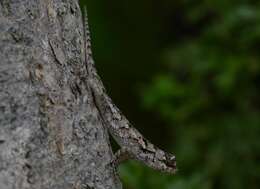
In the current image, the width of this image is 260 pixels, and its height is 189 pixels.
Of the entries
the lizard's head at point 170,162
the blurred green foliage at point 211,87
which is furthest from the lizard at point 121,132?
the blurred green foliage at point 211,87

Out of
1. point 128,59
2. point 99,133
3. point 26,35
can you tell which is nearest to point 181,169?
point 128,59

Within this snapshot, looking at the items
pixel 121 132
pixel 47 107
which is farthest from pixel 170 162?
pixel 47 107

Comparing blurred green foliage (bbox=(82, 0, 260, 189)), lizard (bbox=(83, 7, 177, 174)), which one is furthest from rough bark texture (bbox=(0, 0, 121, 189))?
blurred green foliage (bbox=(82, 0, 260, 189))

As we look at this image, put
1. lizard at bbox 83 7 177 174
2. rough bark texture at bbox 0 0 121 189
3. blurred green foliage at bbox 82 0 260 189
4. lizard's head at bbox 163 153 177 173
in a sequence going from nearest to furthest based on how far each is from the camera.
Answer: rough bark texture at bbox 0 0 121 189
lizard at bbox 83 7 177 174
lizard's head at bbox 163 153 177 173
blurred green foliage at bbox 82 0 260 189

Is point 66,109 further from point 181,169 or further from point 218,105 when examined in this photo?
point 218,105

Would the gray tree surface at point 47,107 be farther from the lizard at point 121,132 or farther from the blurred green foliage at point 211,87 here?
the blurred green foliage at point 211,87

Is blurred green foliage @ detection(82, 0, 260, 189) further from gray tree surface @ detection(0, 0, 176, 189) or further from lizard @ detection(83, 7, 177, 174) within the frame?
gray tree surface @ detection(0, 0, 176, 189)
